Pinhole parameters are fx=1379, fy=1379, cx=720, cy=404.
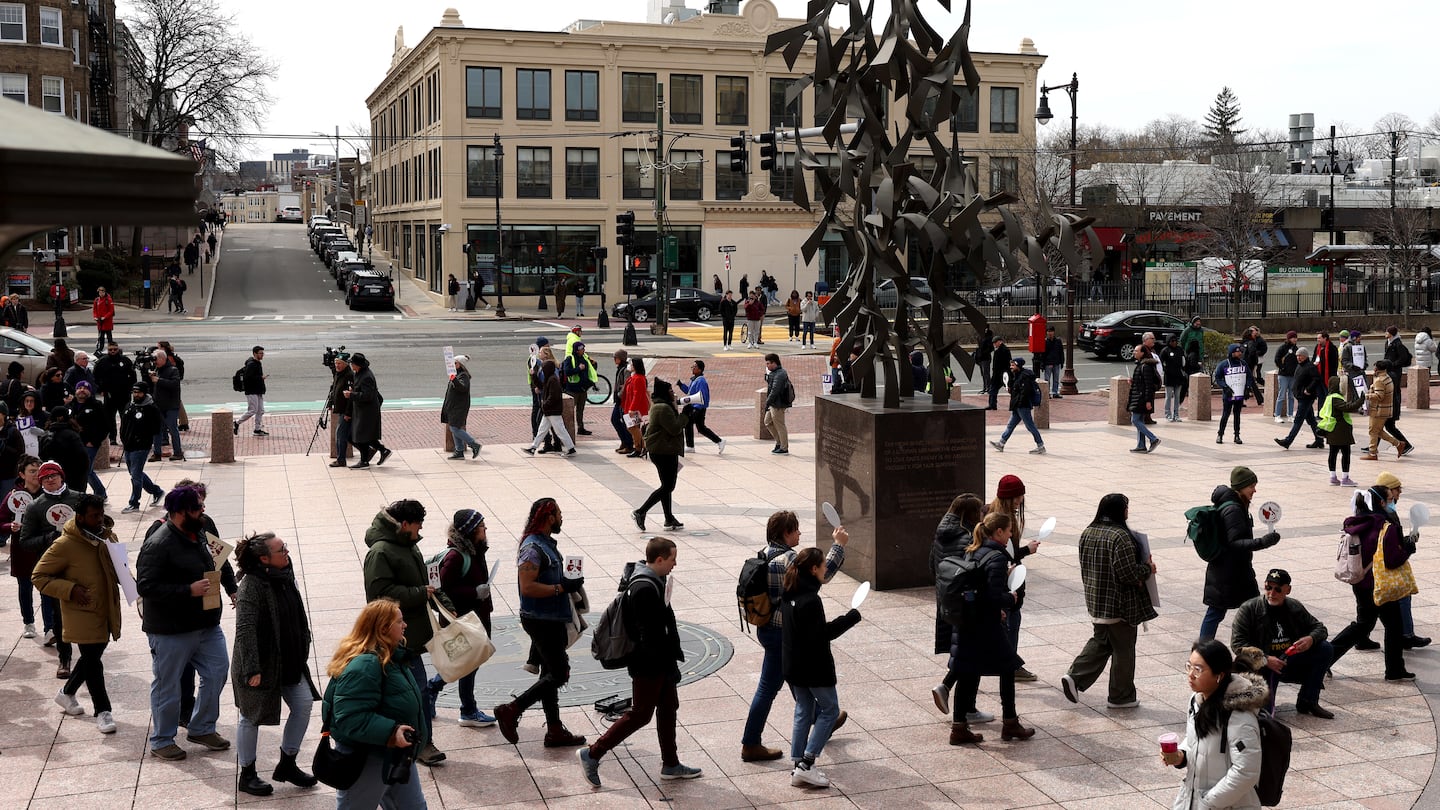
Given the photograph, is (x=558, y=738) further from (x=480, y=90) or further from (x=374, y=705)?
(x=480, y=90)

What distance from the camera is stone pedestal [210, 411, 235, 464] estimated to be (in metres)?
20.6

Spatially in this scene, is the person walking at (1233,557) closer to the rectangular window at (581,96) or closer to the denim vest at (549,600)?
the denim vest at (549,600)

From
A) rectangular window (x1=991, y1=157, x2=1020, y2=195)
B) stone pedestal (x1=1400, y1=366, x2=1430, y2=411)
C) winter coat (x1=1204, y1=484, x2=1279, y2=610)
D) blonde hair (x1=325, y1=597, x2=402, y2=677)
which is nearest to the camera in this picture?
blonde hair (x1=325, y1=597, x2=402, y2=677)

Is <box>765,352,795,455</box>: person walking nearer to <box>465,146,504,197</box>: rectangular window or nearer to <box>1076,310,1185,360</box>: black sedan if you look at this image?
<box>1076,310,1185,360</box>: black sedan

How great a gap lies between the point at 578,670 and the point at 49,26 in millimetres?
58142

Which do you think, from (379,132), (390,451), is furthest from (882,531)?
(379,132)

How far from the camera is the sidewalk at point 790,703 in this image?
320 inches

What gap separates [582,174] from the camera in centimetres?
6025

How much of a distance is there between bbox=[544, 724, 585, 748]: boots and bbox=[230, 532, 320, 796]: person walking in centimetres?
159

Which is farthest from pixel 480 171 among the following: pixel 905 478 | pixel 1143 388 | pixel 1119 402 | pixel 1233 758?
pixel 1233 758

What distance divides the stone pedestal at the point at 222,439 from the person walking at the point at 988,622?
14.8 m

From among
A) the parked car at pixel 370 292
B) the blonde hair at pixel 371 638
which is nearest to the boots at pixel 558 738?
the blonde hair at pixel 371 638

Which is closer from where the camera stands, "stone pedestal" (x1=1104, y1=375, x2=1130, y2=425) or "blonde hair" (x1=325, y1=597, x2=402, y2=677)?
"blonde hair" (x1=325, y1=597, x2=402, y2=677)

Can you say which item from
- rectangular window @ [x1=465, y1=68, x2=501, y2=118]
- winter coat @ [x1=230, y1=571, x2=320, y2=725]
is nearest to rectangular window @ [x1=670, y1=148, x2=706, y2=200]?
rectangular window @ [x1=465, y1=68, x2=501, y2=118]
